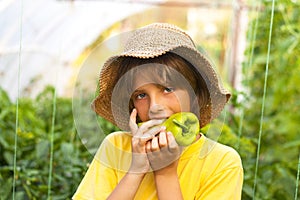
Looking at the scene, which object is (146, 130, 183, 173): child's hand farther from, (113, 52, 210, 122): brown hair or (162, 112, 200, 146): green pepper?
(113, 52, 210, 122): brown hair

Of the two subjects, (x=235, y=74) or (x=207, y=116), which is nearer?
(x=207, y=116)

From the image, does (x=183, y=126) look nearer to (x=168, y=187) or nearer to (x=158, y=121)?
(x=158, y=121)

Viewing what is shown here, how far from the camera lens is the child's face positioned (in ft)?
4.47

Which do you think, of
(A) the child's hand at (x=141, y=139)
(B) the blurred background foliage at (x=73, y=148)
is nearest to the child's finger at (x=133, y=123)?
(A) the child's hand at (x=141, y=139)

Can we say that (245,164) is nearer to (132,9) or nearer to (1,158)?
(1,158)

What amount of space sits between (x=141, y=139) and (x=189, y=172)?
219mm

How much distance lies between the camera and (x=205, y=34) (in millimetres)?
7117

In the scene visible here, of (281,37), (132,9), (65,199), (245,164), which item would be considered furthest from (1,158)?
(132,9)

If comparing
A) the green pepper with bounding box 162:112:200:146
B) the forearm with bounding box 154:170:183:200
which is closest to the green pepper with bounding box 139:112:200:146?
the green pepper with bounding box 162:112:200:146

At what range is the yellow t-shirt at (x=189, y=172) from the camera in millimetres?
1480

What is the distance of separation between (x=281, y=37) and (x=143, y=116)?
8.61ft

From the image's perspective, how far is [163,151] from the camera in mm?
1349

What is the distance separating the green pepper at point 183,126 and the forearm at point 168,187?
109mm

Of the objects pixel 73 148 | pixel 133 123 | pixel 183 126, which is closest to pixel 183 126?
pixel 183 126
